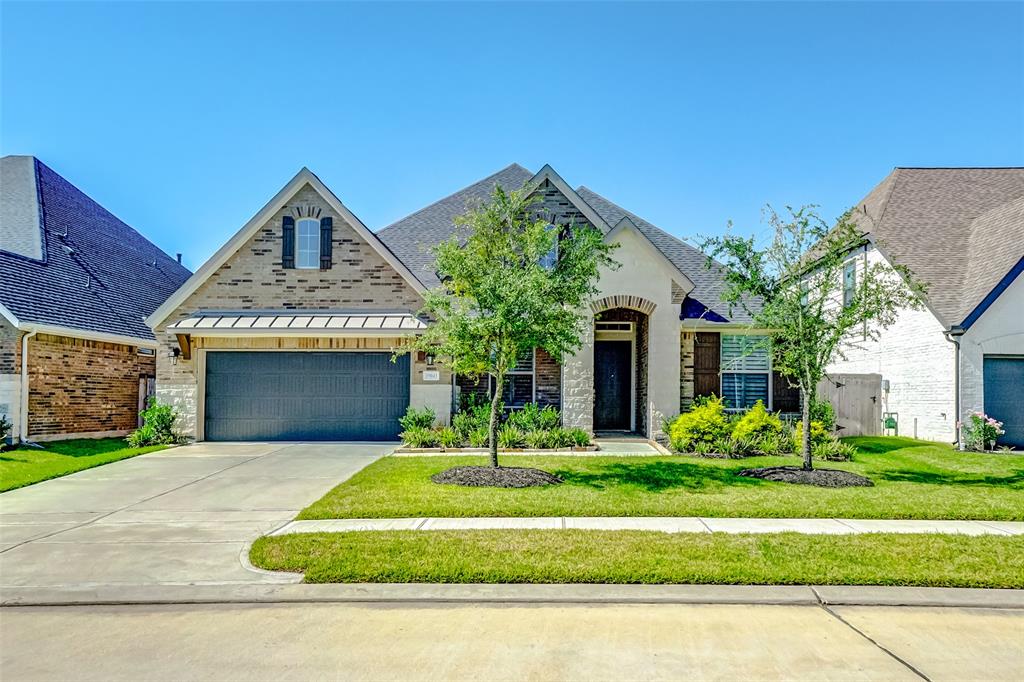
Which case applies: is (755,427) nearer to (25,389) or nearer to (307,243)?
(307,243)

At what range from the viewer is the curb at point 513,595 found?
5828 mm

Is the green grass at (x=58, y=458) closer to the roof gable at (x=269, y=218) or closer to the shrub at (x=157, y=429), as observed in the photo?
the shrub at (x=157, y=429)

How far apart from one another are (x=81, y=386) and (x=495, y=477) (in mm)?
13381

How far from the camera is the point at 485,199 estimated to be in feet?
69.2

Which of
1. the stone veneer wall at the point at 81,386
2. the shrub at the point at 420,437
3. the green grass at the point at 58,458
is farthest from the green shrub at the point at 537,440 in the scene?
the stone veneer wall at the point at 81,386

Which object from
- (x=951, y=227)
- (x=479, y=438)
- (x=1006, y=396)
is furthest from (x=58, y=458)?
(x=951, y=227)

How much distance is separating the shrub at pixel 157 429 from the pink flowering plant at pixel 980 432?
19464 mm

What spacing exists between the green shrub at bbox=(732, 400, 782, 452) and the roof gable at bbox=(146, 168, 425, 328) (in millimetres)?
8264

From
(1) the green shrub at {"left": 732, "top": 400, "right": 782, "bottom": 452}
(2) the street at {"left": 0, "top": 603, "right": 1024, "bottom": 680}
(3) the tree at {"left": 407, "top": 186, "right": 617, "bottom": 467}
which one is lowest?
(2) the street at {"left": 0, "top": 603, "right": 1024, "bottom": 680}

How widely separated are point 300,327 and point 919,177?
69.6ft

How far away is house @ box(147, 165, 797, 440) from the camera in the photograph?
1642 centimetres

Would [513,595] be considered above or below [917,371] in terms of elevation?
below

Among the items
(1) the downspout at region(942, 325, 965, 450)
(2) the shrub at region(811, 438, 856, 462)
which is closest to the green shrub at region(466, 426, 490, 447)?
(2) the shrub at region(811, 438, 856, 462)

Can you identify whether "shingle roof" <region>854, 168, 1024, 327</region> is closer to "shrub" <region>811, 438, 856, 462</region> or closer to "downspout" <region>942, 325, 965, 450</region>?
"downspout" <region>942, 325, 965, 450</region>
